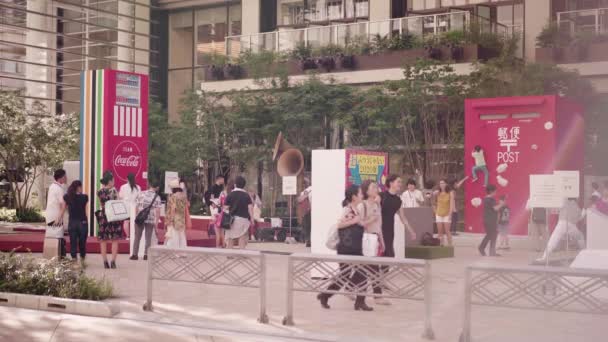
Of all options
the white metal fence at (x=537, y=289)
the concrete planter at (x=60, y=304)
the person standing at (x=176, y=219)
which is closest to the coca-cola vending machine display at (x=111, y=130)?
the person standing at (x=176, y=219)

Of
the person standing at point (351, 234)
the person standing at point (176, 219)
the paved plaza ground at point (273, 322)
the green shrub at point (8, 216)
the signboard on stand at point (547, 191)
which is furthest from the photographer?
the green shrub at point (8, 216)

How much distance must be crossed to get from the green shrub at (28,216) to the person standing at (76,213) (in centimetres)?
1859

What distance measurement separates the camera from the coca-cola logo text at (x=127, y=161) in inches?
953

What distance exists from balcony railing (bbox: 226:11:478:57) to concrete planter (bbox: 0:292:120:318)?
988 inches

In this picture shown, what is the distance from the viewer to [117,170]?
24.1 metres

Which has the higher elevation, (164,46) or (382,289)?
(164,46)

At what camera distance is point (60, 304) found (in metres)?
11.9

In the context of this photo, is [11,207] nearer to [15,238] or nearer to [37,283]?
[15,238]

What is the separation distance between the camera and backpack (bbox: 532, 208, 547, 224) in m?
22.2

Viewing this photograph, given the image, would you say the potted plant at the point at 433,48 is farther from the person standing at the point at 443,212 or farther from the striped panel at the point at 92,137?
the striped panel at the point at 92,137

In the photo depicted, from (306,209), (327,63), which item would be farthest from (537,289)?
(327,63)

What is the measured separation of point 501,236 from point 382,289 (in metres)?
13.8

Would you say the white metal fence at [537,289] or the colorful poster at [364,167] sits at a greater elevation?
the colorful poster at [364,167]

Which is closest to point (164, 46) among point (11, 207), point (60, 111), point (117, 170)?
point (60, 111)
